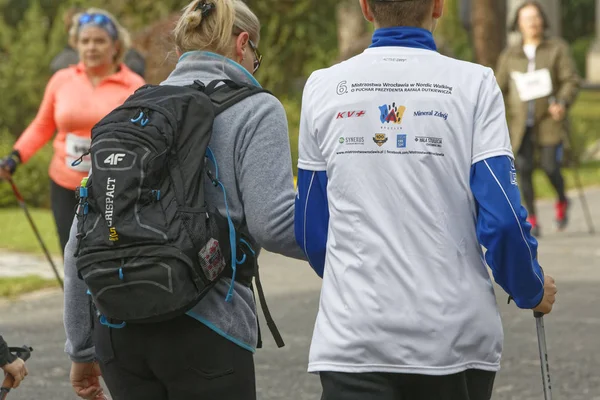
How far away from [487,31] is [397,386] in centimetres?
1948

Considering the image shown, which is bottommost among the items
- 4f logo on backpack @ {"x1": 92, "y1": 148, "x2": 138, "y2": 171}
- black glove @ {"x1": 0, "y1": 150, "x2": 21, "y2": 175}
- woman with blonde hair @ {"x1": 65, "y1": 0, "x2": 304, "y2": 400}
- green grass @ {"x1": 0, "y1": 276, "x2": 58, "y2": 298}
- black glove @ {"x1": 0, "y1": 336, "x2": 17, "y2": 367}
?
green grass @ {"x1": 0, "y1": 276, "x2": 58, "y2": 298}

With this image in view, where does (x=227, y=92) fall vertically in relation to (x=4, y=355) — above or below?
above

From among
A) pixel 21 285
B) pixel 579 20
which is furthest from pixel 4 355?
pixel 579 20

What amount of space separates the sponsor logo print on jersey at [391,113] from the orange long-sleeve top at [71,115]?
458 centimetres

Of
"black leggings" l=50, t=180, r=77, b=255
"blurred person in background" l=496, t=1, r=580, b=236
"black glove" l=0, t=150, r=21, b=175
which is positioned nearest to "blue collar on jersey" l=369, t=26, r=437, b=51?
"black glove" l=0, t=150, r=21, b=175

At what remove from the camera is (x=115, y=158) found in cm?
337

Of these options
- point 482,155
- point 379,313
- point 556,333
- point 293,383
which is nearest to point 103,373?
point 379,313

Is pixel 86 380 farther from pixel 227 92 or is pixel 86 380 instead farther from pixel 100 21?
pixel 100 21

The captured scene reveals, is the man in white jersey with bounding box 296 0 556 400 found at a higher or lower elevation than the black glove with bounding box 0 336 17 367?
higher

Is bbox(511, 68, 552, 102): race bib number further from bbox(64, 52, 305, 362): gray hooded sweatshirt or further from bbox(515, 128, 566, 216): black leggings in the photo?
bbox(64, 52, 305, 362): gray hooded sweatshirt

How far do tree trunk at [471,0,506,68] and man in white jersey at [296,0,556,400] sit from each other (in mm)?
19189

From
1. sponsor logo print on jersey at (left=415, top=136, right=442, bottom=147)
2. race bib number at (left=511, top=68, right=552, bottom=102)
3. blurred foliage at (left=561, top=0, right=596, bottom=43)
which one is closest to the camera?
sponsor logo print on jersey at (left=415, top=136, right=442, bottom=147)

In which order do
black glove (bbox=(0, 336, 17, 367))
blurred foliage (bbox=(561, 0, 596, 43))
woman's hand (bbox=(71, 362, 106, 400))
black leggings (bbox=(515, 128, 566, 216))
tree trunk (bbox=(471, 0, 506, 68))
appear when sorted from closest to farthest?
black glove (bbox=(0, 336, 17, 367))
woman's hand (bbox=(71, 362, 106, 400))
black leggings (bbox=(515, 128, 566, 216))
tree trunk (bbox=(471, 0, 506, 68))
blurred foliage (bbox=(561, 0, 596, 43))

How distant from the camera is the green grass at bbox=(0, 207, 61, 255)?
1280cm
